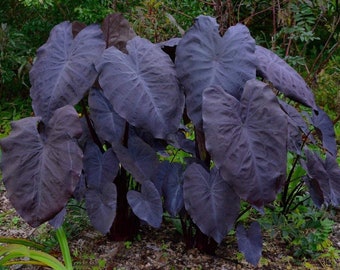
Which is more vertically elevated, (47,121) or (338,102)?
(47,121)

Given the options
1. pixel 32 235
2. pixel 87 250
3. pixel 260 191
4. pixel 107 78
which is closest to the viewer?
pixel 260 191

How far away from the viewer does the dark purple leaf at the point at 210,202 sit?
2.03 metres

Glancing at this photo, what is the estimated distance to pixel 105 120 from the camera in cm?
219

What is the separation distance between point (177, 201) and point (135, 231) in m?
0.42

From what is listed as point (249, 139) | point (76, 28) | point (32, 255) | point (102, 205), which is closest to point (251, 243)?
point (249, 139)

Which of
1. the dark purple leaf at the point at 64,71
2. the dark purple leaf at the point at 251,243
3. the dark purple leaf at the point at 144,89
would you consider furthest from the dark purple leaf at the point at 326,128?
the dark purple leaf at the point at 64,71

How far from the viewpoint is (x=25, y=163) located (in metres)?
1.94

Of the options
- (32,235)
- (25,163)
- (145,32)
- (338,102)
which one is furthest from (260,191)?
(338,102)

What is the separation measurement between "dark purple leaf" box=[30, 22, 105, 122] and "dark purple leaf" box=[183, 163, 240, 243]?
0.55 meters

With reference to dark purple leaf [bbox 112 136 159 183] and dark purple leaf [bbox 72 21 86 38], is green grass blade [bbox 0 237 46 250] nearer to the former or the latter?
dark purple leaf [bbox 112 136 159 183]

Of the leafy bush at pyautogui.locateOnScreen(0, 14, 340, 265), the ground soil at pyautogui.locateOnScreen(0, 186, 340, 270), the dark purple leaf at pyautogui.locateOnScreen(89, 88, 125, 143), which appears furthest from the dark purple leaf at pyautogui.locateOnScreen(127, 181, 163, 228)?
the ground soil at pyautogui.locateOnScreen(0, 186, 340, 270)

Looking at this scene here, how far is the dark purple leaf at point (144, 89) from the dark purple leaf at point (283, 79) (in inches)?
14.4

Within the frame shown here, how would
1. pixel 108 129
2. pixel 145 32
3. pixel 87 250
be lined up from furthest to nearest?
pixel 145 32
pixel 87 250
pixel 108 129

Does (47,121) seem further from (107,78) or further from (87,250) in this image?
(87,250)
